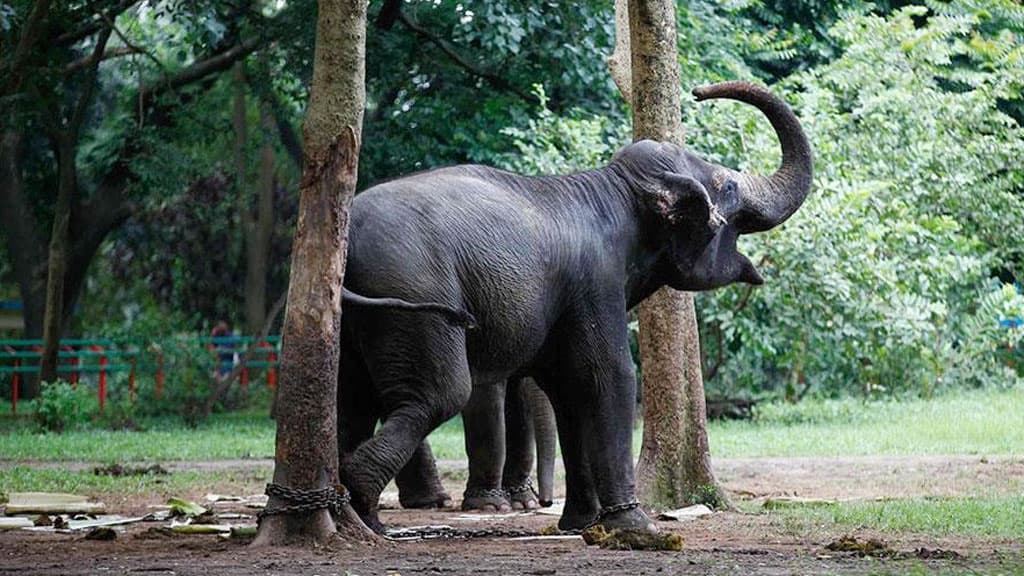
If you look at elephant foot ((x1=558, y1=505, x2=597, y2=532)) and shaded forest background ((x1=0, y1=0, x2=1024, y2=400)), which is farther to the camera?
shaded forest background ((x1=0, y1=0, x2=1024, y2=400))

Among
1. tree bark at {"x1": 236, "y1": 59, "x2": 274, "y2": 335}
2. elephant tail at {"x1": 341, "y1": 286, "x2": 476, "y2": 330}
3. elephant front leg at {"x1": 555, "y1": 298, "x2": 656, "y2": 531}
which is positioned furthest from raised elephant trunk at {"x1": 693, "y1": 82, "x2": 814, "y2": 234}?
tree bark at {"x1": 236, "y1": 59, "x2": 274, "y2": 335}

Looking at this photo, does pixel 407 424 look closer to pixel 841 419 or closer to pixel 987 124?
pixel 841 419

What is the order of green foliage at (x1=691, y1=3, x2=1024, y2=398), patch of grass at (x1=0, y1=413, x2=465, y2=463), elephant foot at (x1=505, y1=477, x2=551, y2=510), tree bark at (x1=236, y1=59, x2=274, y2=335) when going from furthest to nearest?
tree bark at (x1=236, y1=59, x2=274, y2=335), green foliage at (x1=691, y1=3, x2=1024, y2=398), patch of grass at (x1=0, y1=413, x2=465, y2=463), elephant foot at (x1=505, y1=477, x2=551, y2=510)

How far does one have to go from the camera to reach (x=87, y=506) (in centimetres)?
1137

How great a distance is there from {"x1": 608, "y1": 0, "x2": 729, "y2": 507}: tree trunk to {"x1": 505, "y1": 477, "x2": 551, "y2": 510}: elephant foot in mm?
1257

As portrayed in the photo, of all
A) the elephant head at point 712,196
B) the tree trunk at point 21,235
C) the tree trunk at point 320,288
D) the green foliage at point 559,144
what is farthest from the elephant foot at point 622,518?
the tree trunk at point 21,235

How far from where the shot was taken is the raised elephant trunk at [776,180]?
10.8 metres

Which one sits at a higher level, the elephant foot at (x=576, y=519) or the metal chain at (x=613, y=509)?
the metal chain at (x=613, y=509)

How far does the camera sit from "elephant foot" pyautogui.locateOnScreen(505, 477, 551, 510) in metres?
12.6

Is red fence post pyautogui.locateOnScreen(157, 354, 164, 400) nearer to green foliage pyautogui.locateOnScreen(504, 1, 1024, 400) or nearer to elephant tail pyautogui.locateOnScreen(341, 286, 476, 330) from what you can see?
green foliage pyautogui.locateOnScreen(504, 1, 1024, 400)

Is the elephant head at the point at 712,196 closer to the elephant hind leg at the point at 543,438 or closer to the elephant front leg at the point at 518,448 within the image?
the elephant front leg at the point at 518,448

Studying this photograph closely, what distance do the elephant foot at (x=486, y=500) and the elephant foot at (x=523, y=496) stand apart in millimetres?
237

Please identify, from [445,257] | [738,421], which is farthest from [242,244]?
[445,257]

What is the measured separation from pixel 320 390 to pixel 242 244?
2716 cm
